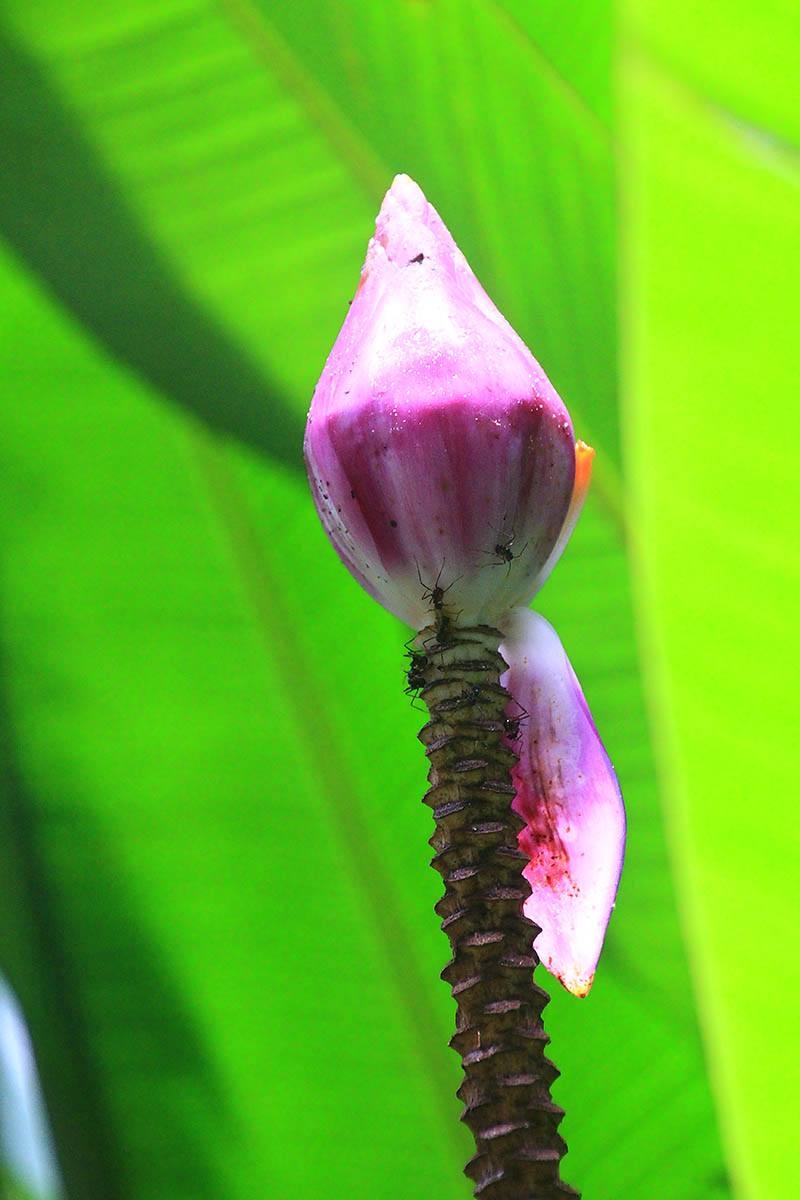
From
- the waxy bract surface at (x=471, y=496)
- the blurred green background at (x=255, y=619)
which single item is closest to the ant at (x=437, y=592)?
the waxy bract surface at (x=471, y=496)

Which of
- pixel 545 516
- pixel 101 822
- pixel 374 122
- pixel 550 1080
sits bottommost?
pixel 550 1080

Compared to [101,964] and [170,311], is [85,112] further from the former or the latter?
[101,964]

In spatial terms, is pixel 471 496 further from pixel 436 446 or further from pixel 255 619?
pixel 255 619

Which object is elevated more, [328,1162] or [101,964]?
[101,964]

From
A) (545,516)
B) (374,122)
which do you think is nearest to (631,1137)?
(545,516)

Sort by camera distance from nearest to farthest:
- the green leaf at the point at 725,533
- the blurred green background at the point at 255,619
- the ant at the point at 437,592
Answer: the green leaf at the point at 725,533 → the ant at the point at 437,592 → the blurred green background at the point at 255,619

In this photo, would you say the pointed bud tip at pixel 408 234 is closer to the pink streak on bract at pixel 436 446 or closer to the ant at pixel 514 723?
the pink streak on bract at pixel 436 446

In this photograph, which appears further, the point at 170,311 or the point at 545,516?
the point at 170,311
